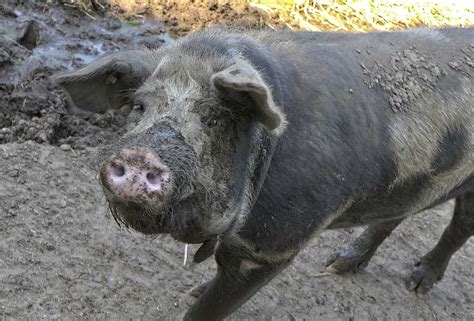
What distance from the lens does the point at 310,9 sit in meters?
7.93

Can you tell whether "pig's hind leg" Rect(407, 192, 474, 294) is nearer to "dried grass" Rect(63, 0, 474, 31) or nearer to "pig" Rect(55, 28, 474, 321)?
"pig" Rect(55, 28, 474, 321)

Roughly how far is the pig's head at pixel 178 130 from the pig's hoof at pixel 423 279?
2.26 meters

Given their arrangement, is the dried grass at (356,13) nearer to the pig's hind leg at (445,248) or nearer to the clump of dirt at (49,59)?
the clump of dirt at (49,59)

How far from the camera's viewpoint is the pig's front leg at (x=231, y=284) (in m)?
3.39

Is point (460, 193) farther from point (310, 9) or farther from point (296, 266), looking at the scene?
point (310, 9)

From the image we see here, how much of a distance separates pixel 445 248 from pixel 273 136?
88.7 inches

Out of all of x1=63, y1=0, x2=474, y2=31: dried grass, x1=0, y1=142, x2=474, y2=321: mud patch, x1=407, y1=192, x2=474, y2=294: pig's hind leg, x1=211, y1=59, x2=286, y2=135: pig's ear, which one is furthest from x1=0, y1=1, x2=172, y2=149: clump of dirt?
x1=407, y1=192, x2=474, y2=294: pig's hind leg

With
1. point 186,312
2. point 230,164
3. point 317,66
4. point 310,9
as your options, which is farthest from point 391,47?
point 310,9

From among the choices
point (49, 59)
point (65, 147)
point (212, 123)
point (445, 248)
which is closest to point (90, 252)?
point (65, 147)

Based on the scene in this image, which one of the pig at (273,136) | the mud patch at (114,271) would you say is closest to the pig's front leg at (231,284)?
the pig at (273,136)

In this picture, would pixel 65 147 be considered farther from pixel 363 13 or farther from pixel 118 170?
pixel 363 13

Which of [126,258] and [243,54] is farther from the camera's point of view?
[126,258]

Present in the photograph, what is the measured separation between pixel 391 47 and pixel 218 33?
106cm

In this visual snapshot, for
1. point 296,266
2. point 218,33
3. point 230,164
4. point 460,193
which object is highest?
point 218,33
